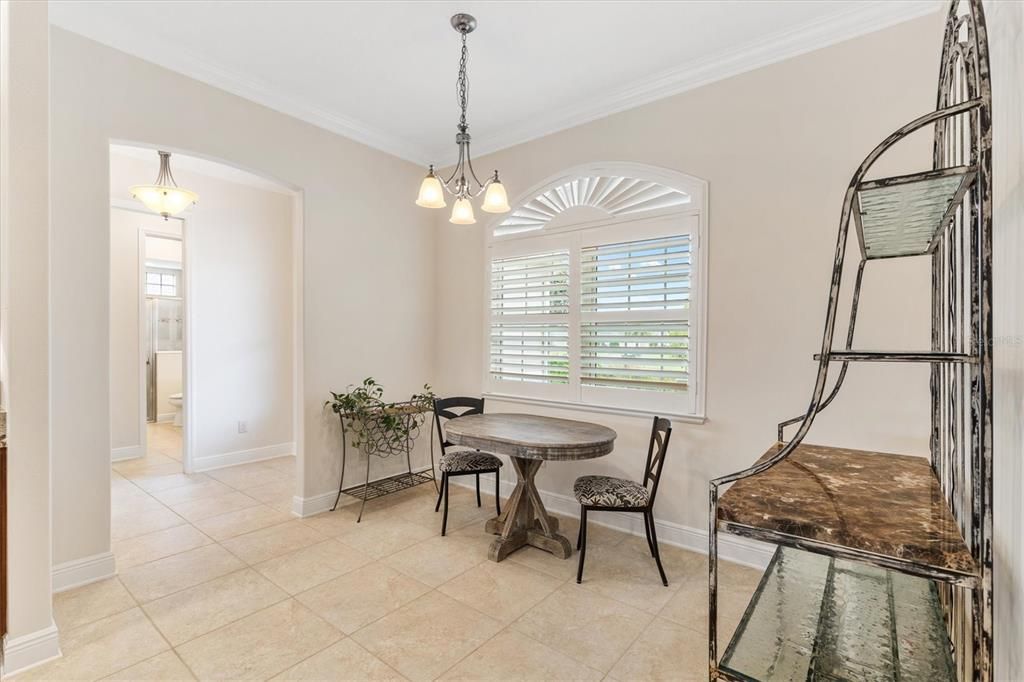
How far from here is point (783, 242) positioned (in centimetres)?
282

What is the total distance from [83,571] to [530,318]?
3152mm

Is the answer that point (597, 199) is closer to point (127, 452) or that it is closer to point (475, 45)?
point (475, 45)

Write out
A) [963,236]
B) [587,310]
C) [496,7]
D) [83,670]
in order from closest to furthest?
[963,236] < [83,670] < [496,7] < [587,310]

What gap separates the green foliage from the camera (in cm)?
378

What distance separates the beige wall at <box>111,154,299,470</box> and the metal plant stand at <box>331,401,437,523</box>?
1.93 meters

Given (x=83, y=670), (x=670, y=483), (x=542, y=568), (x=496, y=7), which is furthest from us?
(x=670, y=483)

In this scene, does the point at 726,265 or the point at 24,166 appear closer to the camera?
the point at 24,166

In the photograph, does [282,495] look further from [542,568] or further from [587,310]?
[587,310]

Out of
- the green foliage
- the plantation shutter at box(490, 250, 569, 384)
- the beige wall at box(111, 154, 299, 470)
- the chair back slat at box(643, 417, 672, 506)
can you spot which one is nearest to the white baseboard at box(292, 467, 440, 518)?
the green foliage

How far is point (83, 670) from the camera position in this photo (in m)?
1.97

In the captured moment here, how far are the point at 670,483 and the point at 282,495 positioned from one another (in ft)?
10.4

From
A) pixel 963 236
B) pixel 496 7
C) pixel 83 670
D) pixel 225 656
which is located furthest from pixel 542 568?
pixel 496 7

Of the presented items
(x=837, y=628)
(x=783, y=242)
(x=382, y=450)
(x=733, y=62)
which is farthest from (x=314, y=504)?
(x=733, y=62)

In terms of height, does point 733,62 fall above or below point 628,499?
above
